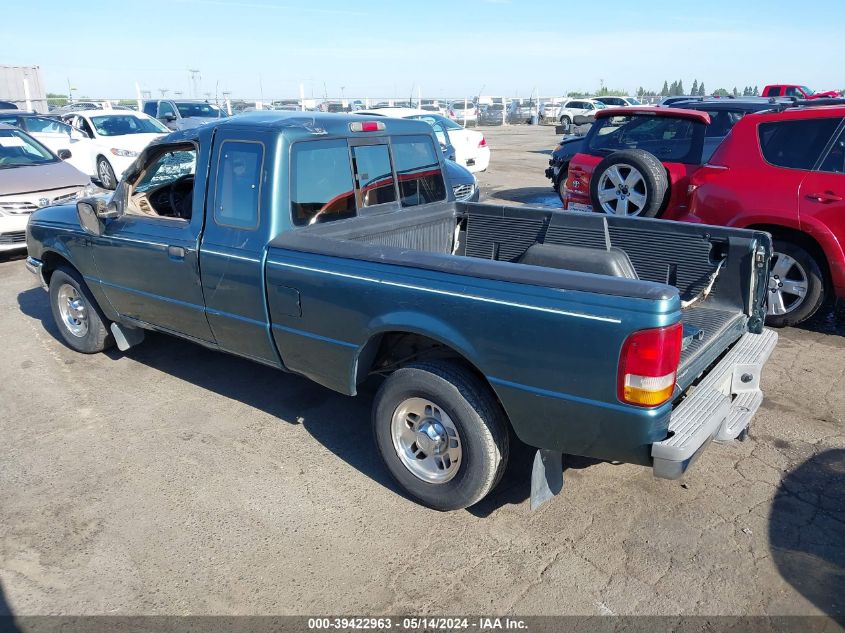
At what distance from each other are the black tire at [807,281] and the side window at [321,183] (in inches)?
144

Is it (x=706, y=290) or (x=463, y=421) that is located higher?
(x=706, y=290)

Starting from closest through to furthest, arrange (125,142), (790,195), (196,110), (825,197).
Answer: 1. (825,197)
2. (790,195)
3. (125,142)
4. (196,110)

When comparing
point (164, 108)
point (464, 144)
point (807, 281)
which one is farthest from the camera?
point (164, 108)

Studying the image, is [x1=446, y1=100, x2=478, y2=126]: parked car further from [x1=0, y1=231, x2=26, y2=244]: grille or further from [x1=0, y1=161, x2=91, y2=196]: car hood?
[x1=0, y1=231, x2=26, y2=244]: grille

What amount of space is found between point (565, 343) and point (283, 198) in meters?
1.87

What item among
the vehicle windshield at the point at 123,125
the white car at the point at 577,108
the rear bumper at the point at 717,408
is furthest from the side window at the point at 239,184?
the white car at the point at 577,108

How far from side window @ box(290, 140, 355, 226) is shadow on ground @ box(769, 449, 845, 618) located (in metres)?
2.91

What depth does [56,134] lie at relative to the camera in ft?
47.3

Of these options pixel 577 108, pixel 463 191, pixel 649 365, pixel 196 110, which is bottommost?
pixel 463 191

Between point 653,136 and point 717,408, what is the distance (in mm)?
5747

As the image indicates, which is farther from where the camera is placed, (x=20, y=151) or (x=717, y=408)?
(x=20, y=151)

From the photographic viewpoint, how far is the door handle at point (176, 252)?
13.6 ft

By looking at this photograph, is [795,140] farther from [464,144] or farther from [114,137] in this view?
[114,137]

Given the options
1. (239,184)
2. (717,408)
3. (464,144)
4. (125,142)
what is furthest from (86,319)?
(464,144)
